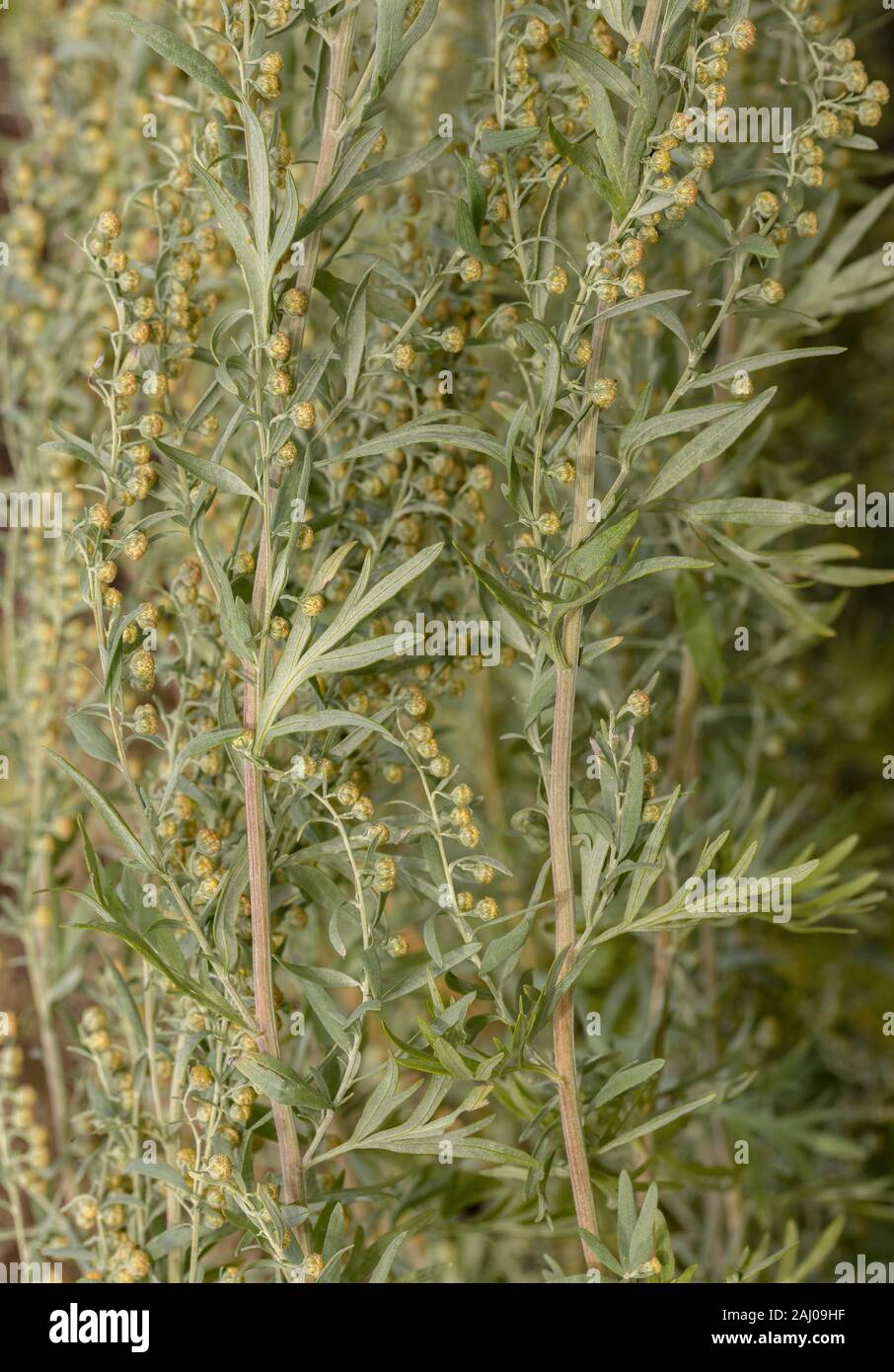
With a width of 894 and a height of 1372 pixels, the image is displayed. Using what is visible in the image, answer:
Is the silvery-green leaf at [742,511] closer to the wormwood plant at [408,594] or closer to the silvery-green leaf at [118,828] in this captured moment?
the wormwood plant at [408,594]

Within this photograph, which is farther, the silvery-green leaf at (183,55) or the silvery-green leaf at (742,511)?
the silvery-green leaf at (742,511)

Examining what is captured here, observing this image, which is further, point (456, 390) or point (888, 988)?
point (888, 988)

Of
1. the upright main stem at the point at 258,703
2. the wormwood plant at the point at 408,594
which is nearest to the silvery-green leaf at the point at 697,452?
the wormwood plant at the point at 408,594

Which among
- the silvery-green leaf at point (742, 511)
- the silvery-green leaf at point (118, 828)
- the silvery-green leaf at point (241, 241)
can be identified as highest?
the silvery-green leaf at point (241, 241)

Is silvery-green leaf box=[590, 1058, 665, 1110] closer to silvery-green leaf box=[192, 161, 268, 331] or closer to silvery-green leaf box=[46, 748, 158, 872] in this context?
silvery-green leaf box=[46, 748, 158, 872]

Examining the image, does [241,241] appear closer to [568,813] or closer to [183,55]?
[183,55]

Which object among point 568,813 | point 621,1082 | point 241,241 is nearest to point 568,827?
Result: point 568,813

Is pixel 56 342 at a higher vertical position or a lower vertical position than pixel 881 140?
lower

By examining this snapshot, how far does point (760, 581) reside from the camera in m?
0.68

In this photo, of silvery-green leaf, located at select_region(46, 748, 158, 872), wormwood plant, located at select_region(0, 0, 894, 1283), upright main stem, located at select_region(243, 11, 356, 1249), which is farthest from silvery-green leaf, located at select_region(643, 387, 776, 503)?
silvery-green leaf, located at select_region(46, 748, 158, 872)

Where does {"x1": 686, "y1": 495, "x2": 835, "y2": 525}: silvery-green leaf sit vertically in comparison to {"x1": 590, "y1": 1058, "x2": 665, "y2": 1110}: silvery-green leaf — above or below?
above

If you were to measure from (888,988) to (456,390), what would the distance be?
0.90m
